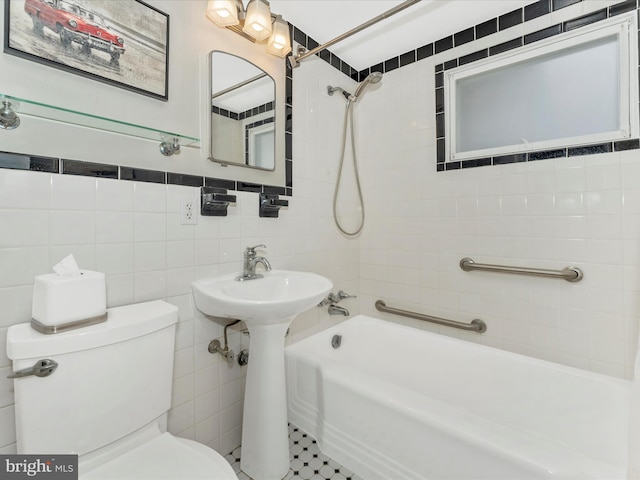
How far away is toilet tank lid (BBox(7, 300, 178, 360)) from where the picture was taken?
29.8 inches

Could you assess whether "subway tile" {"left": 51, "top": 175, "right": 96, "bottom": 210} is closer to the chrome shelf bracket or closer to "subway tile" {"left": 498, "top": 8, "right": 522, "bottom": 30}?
the chrome shelf bracket

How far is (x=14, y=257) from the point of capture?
88 centimetres

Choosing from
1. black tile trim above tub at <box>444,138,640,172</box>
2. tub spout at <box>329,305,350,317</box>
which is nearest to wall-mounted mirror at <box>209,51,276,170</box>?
tub spout at <box>329,305,350,317</box>

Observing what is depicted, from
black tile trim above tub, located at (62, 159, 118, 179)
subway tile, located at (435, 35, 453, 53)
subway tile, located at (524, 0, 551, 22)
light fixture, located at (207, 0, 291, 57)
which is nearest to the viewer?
black tile trim above tub, located at (62, 159, 118, 179)

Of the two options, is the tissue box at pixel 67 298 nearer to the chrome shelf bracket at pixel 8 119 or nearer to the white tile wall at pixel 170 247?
the white tile wall at pixel 170 247

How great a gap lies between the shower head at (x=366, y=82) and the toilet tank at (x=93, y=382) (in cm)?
173

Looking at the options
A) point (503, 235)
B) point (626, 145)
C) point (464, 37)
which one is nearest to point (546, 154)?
point (626, 145)

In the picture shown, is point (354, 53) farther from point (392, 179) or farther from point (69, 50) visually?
point (69, 50)

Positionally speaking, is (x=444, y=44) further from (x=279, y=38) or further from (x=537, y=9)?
(x=279, y=38)

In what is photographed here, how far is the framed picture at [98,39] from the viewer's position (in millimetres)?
906

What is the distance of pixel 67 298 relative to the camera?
0.85 metres

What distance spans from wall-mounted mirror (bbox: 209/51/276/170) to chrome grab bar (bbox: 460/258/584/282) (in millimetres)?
1229

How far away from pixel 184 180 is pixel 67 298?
0.59 metres

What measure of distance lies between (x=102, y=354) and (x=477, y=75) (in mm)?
2212
